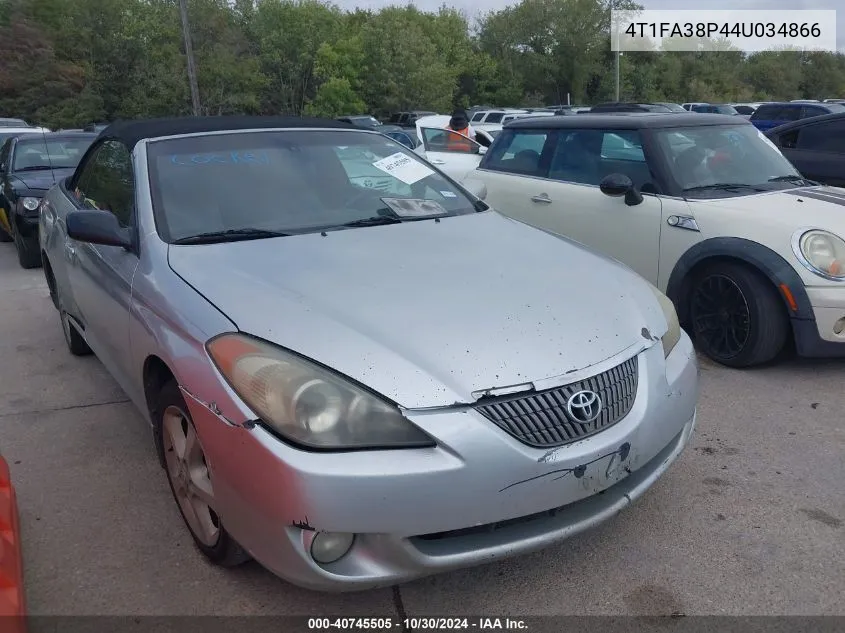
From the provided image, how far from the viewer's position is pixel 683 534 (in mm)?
2738

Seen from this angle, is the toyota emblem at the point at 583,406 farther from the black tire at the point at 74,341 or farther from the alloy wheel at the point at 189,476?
the black tire at the point at 74,341

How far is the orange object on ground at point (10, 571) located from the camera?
188 cm

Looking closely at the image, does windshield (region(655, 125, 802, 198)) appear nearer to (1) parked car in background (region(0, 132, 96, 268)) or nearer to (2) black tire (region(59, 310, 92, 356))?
(2) black tire (region(59, 310, 92, 356))

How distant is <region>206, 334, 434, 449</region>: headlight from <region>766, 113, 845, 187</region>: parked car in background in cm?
713

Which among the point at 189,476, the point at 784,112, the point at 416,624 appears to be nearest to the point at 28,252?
the point at 189,476

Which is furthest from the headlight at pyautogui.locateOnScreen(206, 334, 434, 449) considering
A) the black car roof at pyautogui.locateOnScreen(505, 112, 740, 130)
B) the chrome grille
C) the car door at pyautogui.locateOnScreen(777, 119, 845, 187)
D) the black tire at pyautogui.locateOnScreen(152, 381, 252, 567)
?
the car door at pyautogui.locateOnScreen(777, 119, 845, 187)

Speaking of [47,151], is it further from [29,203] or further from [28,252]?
[28,252]

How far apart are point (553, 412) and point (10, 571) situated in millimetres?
1581

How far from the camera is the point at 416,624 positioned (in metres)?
2.32

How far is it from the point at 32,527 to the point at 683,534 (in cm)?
250

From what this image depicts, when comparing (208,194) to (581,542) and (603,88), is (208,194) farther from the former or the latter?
(603,88)

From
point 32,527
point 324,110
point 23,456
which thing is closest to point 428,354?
point 32,527

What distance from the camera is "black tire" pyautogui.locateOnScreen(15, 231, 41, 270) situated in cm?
796

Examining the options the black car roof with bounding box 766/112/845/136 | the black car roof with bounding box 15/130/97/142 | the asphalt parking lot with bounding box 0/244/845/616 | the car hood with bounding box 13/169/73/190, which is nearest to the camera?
the asphalt parking lot with bounding box 0/244/845/616
